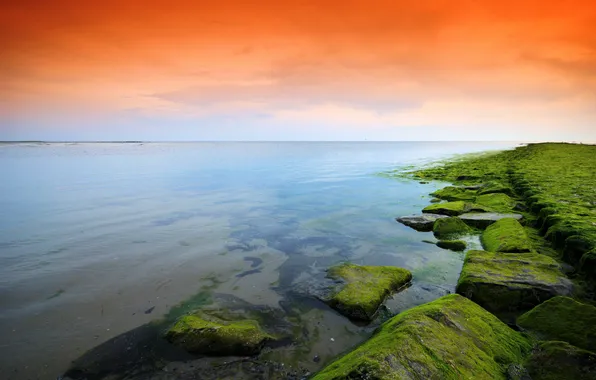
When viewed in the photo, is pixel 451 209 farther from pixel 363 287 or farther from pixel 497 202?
pixel 363 287

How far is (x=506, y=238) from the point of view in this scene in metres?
10.7

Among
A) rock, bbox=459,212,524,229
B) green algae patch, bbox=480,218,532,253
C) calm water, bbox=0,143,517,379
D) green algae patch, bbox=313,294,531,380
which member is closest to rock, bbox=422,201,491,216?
rock, bbox=459,212,524,229

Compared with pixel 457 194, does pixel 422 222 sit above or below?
below

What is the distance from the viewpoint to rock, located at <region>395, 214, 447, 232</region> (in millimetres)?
14695

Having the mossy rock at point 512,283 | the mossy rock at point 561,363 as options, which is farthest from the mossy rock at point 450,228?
the mossy rock at point 561,363

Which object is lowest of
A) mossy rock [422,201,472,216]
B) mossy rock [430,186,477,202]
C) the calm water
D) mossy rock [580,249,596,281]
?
the calm water

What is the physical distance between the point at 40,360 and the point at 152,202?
692 inches

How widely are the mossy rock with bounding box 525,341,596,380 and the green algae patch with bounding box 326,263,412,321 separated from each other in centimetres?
316

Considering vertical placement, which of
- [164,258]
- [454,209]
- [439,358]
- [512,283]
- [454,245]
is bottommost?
[164,258]

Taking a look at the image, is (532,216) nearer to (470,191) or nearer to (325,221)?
(470,191)

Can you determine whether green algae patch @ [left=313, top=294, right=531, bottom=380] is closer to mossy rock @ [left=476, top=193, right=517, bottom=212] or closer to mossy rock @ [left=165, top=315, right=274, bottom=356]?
mossy rock @ [left=165, top=315, right=274, bottom=356]

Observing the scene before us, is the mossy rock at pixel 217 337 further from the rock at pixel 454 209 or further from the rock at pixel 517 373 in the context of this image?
the rock at pixel 454 209

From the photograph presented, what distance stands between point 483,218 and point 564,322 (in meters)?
8.96

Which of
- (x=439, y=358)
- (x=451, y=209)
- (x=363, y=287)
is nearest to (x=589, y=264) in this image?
(x=363, y=287)
